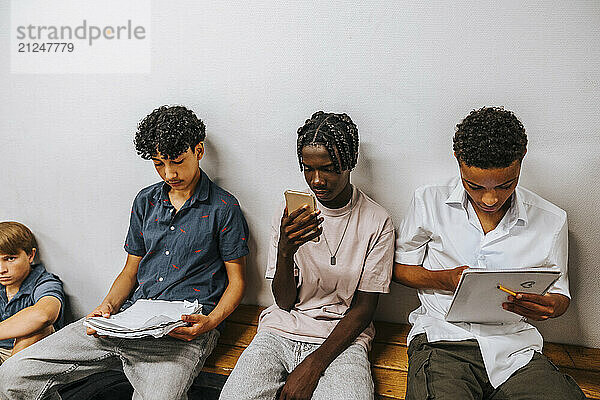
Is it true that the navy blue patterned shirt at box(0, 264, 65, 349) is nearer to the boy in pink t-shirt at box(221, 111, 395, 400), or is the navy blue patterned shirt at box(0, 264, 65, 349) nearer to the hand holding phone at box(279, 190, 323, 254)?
the boy in pink t-shirt at box(221, 111, 395, 400)

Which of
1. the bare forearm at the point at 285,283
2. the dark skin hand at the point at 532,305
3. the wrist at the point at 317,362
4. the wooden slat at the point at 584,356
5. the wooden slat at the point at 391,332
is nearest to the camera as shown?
the dark skin hand at the point at 532,305

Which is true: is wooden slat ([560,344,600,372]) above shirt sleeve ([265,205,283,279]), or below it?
below

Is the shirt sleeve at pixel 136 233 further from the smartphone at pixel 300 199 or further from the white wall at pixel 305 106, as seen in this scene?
the smartphone at pixel 300 199

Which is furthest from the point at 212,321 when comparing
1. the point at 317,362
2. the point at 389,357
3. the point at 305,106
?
the point at 305,106

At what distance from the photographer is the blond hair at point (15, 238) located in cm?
266

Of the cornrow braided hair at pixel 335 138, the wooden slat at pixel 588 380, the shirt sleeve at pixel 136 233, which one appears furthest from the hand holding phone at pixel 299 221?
the wooden slat at pixel 588 380

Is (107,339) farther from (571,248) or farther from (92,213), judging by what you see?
(571,248)

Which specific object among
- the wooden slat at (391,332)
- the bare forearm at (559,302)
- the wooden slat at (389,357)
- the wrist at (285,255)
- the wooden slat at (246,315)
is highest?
the wrist at (285,255)

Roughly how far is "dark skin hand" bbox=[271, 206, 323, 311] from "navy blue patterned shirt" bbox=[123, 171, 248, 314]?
1.07 feet

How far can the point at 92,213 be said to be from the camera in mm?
2785

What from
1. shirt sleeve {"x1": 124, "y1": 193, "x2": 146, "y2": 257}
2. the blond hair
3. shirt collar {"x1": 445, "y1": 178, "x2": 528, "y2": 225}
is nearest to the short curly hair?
shirt collar {"x1": 445, "y1": 178, "x2": 528, "y2": 225}

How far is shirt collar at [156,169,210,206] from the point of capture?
2373 millimetres

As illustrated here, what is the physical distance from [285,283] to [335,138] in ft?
1.75

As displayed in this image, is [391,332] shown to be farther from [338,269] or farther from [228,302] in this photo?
[228,302]
